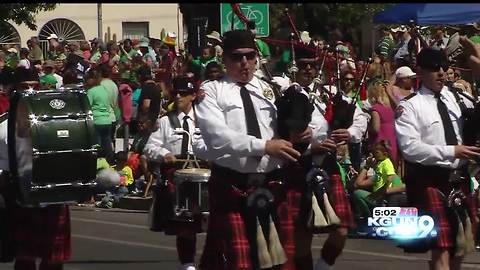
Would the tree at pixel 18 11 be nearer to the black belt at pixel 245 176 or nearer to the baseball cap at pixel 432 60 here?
the baseball cap at pixel 432 60

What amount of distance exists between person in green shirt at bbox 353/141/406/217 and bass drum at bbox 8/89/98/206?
4.73 metres

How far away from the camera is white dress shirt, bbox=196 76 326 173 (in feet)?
24.0

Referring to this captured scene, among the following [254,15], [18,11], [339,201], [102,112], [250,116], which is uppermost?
[18,11]

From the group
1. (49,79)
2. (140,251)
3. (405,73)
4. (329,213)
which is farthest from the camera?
(49,79)

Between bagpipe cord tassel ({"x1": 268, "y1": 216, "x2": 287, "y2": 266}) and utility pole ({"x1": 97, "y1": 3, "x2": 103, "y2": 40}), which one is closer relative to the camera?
bagpipe cord tassel ({"x1": 268, "y1": 216, "x2": 287, "y2": 266})

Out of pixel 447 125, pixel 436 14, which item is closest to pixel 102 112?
pixel 436 14

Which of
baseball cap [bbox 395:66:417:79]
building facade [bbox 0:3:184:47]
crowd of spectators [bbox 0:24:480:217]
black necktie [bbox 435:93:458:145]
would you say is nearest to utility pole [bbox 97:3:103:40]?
building facade [bbox 0:3:184:47]

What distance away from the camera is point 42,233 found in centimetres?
801

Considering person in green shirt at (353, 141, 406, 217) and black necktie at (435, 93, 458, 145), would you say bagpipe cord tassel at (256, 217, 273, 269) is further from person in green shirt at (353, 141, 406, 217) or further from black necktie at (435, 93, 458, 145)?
person in green shirt at (353, 141, 406, 217)

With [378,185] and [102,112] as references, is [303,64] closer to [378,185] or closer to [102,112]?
[378,185]

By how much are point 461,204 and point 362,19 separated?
111ft

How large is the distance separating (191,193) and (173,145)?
0.55m

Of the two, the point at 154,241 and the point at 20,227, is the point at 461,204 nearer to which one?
the point at 20,227

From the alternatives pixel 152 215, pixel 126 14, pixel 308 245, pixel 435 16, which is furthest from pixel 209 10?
pixel 126 14
